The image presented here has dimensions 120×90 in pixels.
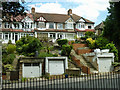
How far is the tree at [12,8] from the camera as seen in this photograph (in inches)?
279

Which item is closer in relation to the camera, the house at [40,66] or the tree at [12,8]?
the tree at [12,8]

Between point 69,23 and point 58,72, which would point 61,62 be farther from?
point 69,23

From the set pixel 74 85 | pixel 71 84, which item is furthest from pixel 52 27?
pixel 71 84

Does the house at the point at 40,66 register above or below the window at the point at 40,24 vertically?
below

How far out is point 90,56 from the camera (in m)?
22.4

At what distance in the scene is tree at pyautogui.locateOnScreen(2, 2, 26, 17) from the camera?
708 centimetres

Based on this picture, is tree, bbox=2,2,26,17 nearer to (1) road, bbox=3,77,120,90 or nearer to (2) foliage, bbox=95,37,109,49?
(1) road, bbox=3,77,120,90

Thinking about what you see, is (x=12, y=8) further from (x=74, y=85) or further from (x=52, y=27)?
(x=52, y=27)

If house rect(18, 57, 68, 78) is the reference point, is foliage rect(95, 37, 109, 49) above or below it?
above

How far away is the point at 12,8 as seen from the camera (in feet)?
24.4

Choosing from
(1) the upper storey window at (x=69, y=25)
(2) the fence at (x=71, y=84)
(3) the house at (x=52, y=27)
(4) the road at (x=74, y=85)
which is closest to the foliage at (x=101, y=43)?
(3) the house at (x=52, y=27)

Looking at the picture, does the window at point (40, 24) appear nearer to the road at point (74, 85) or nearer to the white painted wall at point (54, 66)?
the white painted wall at point (54, 66)

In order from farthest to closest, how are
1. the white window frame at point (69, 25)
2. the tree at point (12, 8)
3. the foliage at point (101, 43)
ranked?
the white window frame at point (69, 25), the foliage at point (101, 43), the tree at point (12, 8)

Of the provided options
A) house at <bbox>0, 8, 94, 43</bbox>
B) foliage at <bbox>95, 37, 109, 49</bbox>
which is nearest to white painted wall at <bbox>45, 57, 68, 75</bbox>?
foliage at <bbox>95, 37, 109, 49</bbox>
